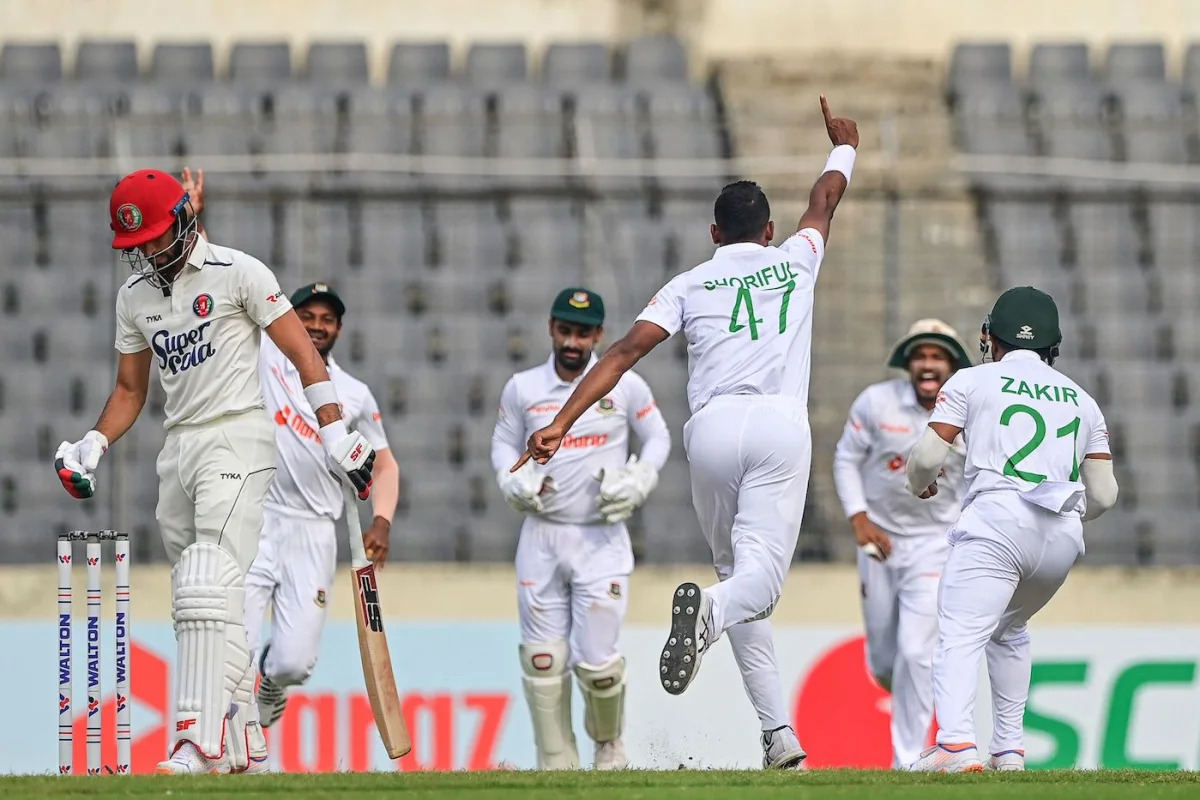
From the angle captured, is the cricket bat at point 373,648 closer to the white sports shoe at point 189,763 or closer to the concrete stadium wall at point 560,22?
the white sports shoe at point 189,763

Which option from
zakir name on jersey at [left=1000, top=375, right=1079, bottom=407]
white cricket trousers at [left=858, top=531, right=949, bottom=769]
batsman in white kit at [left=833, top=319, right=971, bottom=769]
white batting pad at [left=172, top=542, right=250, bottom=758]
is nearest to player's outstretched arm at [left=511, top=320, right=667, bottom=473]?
white batting pad at [left=172, top=542, right=250, bottom=758]

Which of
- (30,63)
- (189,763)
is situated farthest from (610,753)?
(30,63)

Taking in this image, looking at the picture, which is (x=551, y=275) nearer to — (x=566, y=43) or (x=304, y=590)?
(x=566, y=43)

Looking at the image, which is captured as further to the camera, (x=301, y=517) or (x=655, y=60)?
(x=655, y=60)

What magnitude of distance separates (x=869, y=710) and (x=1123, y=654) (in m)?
1.54

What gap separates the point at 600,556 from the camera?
9.52 m

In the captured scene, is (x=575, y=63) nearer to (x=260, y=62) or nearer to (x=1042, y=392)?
(x=260, y=62)

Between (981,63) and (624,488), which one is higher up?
(981,63)

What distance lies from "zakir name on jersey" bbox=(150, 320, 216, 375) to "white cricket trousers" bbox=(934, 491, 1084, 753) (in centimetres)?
288

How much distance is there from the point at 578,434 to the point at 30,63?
26.6 feet

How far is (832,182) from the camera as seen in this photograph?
7.61 metres

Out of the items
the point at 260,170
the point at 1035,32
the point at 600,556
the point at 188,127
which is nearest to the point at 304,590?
the point at 600,556

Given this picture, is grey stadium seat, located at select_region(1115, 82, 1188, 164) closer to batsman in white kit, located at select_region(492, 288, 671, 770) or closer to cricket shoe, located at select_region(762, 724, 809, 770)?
batsman in white kit, located at select_region(492, 288, 671, 770)

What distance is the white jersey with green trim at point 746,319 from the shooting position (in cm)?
730
